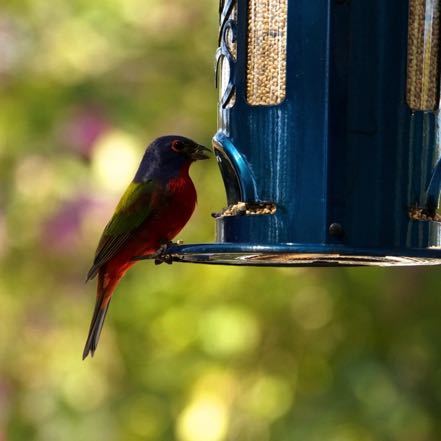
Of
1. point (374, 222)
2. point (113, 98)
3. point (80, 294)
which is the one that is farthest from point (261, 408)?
point (374, 222)

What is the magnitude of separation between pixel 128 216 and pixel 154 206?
0.53 ft

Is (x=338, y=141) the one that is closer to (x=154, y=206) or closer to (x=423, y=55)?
(x=423, y=55)

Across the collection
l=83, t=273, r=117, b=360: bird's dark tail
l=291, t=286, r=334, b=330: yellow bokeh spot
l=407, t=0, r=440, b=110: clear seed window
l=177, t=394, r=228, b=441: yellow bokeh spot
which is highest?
l=407, t=0, r=440, b=110: clear seed window

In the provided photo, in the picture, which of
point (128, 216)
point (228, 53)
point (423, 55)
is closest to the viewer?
point (423, 55)

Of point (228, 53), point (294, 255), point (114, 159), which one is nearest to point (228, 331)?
point (114, 159)

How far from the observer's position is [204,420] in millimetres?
7008

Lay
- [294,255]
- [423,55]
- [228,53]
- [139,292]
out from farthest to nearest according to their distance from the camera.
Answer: [139,292], [228,53], [423,55], [294,255]

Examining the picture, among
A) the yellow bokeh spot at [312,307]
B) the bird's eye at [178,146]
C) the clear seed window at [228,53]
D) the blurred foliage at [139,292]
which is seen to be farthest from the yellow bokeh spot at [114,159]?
the clear seed window at [228,53]

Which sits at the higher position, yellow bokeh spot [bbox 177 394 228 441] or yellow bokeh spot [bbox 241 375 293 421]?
yellow bokeh spot [bbox 241 375 293 421]

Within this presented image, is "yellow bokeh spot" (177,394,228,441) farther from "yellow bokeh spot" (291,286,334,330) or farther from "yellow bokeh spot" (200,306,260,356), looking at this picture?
"yellow bokeh spot" (291,286,334,330)

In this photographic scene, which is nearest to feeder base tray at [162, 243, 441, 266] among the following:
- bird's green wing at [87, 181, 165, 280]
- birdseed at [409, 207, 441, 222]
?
birdseed at [409, 207, 441, 222]

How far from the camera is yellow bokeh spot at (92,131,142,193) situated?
730cm

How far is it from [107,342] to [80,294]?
20.1 inches

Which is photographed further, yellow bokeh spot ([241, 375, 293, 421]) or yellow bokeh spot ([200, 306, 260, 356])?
yellow bokeh spot ([200, 306, 260, 356])
